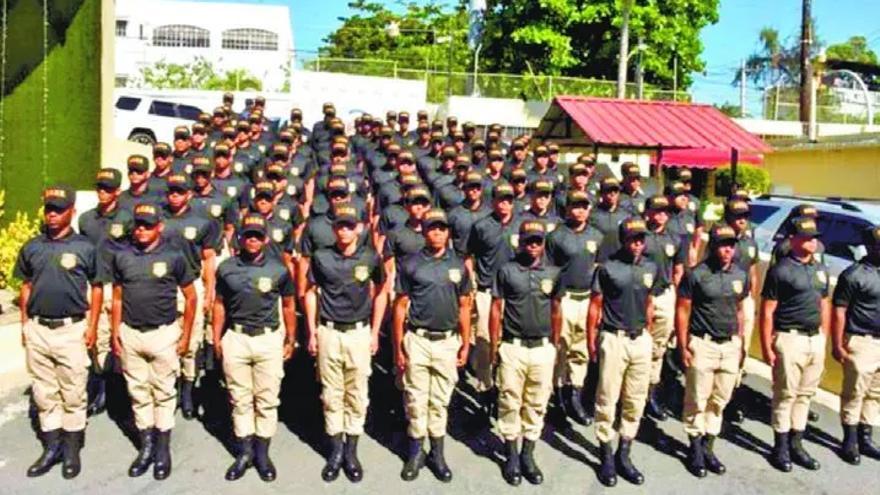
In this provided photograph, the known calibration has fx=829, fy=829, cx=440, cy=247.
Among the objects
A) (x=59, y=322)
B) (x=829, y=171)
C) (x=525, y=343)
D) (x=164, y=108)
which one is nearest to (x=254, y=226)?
(x=59, y=322)

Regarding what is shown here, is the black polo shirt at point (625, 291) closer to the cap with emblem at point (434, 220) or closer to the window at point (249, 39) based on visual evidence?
the cap with emblem at point (434, 220)

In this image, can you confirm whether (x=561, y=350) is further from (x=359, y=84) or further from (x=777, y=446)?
(x=359, y=84)

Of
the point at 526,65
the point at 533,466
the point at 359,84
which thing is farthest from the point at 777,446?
the point at 526,65

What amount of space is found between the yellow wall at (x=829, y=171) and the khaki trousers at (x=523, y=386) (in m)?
15.5

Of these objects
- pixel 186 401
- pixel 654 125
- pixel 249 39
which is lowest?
pixel 186 401

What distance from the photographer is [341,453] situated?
6605 millimetres

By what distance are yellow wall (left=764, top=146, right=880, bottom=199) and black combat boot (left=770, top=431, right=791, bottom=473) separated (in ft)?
47.0

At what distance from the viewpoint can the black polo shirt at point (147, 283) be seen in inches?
249

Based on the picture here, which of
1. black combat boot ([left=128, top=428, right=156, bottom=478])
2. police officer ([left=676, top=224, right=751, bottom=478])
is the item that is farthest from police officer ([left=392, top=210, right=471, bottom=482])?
black combat boot ([left=128, top=428, right=156, bottom=478])

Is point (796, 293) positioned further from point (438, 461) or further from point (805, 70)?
point (805, 70)

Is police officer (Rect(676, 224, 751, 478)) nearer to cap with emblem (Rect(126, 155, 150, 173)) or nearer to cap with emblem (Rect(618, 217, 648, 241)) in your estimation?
cap with emblem (Rect(618, 217, 648, 241))

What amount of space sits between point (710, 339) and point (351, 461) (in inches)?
121

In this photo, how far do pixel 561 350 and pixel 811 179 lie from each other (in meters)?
18.9

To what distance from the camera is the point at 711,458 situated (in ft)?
22.5
